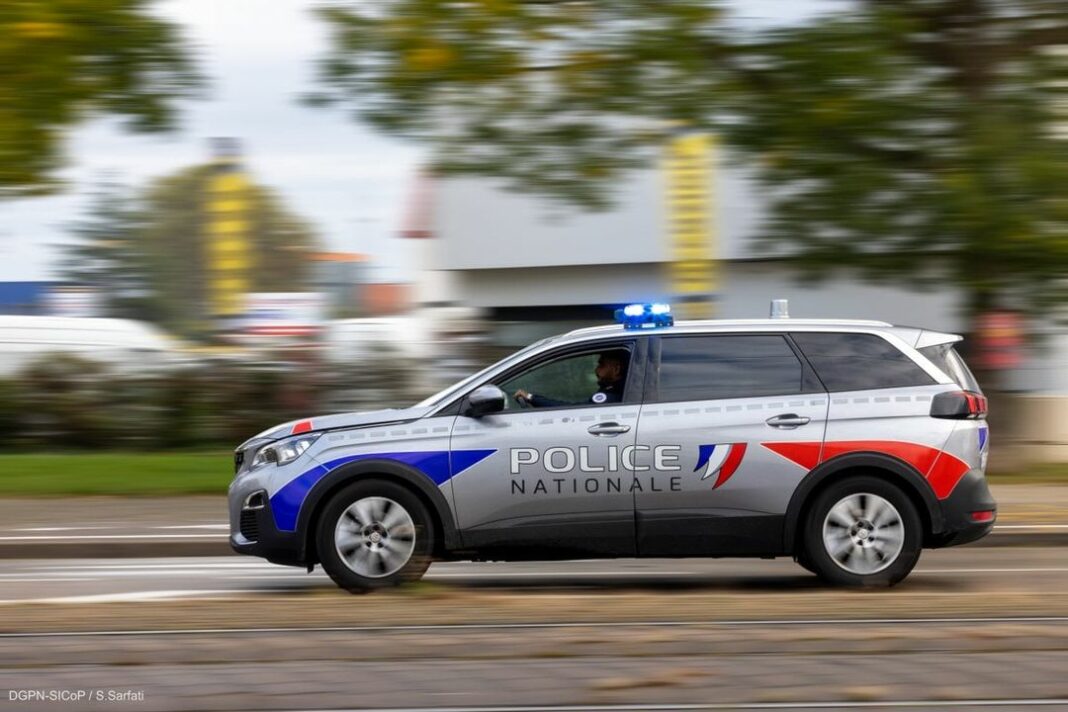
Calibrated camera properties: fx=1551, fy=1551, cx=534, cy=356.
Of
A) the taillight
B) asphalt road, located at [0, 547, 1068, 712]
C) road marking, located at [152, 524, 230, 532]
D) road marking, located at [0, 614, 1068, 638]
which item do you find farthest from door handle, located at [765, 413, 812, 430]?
road marking, located at [152, 524, 230, 532]

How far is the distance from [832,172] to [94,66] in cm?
729

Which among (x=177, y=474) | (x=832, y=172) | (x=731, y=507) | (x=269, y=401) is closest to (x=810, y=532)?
(x=731, y=507)

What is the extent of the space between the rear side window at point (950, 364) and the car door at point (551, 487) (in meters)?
1.79

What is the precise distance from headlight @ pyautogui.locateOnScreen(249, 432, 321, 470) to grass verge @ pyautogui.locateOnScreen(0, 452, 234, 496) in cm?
671

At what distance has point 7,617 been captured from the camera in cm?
759

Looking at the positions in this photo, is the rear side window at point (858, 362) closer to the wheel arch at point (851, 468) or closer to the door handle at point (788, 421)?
the door handle at point (788, 421)

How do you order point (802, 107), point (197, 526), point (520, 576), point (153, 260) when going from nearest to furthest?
point (520, 576)
point (197, 526)
point (802, 107)
point (153, 260)

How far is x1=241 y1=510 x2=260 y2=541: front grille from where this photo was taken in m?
8.95

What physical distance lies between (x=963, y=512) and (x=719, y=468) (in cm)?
142

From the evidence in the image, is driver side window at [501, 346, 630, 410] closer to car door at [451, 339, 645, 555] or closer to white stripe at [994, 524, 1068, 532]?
car door at [451, 339, 645, 555]

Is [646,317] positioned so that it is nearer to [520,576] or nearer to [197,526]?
[520,576]

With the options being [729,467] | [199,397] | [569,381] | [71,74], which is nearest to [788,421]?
[729,467]

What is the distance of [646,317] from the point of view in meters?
9.14

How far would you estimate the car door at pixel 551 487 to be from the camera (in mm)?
8758
